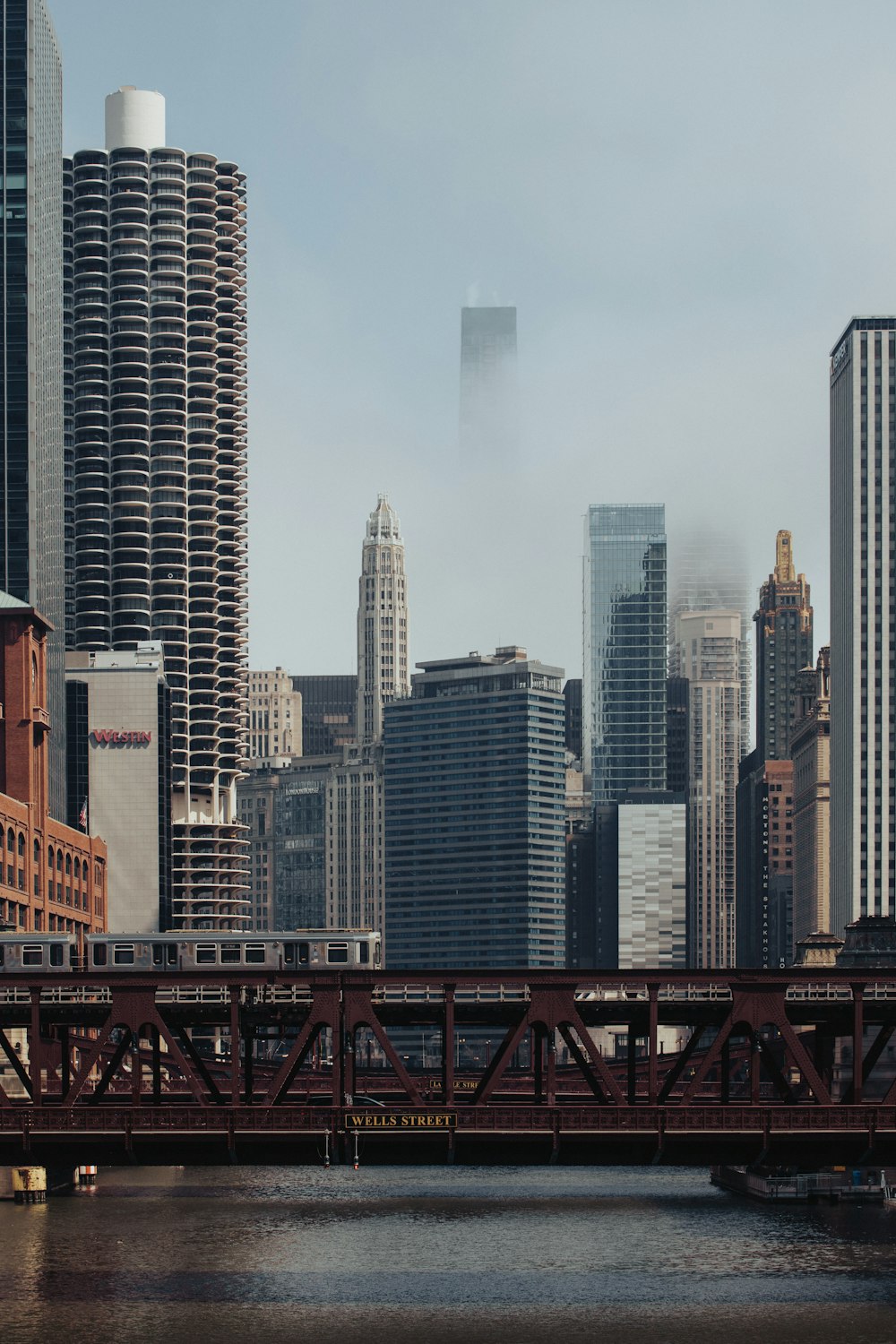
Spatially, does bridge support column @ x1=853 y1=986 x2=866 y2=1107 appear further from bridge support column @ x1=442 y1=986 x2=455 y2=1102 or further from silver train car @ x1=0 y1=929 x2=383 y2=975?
silver train car @ x1=0 y1=929 x2=383 y2=975

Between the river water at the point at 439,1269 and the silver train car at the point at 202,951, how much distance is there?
15259 millimetres

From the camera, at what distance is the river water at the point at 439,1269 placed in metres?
98.1

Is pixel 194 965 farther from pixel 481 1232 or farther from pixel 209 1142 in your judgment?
pixel 209 1142

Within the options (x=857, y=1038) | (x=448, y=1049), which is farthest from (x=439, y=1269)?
(x=857, y=1038)

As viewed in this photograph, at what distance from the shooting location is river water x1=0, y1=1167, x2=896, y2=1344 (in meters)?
98.1

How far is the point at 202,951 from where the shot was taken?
422 ft

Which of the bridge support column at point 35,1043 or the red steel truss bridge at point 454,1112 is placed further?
the bridge support column at point 35,1043

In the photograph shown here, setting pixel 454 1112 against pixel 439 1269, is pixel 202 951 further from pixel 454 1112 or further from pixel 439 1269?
pixel 454 1112

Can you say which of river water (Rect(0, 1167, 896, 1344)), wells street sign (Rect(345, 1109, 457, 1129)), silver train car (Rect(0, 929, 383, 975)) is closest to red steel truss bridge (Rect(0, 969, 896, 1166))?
wells street sign (Rect(345, 1109, 457, 1129))

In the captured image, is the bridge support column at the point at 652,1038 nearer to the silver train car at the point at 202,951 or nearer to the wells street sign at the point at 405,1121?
the wells street sign at the point at 405,1121

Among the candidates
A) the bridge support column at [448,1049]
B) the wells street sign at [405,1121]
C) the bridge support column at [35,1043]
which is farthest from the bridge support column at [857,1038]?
the bridge support column at [35,1043]

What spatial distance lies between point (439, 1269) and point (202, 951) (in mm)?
22600

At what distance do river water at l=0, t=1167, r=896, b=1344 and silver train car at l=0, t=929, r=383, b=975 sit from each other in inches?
601

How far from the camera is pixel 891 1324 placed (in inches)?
3920
